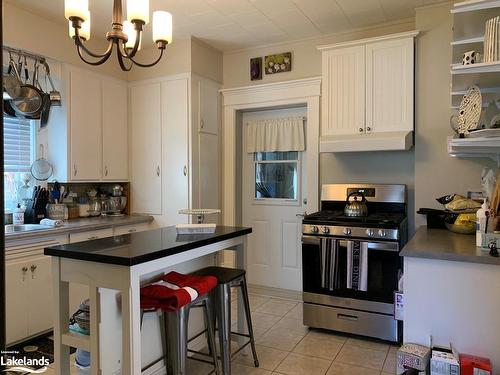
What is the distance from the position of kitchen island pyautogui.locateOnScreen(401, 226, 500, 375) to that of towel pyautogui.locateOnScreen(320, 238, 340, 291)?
1.01 metres

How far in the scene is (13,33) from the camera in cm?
298

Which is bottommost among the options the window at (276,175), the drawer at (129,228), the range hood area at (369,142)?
the drawer at (129,228)

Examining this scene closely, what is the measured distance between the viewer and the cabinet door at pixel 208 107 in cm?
387

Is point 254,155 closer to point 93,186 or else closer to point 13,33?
point 93,186

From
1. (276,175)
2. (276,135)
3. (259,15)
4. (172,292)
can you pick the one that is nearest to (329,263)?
(276,175)

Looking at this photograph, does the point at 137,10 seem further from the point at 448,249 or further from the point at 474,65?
the point at 448,249

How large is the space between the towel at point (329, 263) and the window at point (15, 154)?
9.05 feet

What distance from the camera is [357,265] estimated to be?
2877 mm

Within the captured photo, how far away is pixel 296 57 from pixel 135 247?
2746mm

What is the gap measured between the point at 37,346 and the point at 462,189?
347cm

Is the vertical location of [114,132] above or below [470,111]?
above

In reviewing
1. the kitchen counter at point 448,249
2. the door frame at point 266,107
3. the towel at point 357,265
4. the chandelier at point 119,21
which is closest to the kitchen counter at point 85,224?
the door frame at point 266,107

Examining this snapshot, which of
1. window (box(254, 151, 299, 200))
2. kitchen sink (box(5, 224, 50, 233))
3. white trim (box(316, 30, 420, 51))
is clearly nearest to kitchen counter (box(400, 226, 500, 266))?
white trim (box(316, 30, 420, 51))
